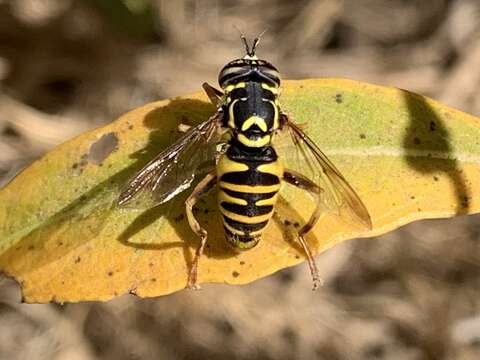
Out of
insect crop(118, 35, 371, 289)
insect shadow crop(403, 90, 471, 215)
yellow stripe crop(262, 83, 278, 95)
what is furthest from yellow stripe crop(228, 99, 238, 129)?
insect shadow crop(403, 90, 471, 215)

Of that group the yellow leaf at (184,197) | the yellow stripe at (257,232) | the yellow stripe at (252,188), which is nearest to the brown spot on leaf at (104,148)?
the yellow leaf at (184,197)

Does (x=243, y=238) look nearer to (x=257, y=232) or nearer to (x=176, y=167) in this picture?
(x=257, y=232)

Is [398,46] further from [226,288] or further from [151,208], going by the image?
[151,208]

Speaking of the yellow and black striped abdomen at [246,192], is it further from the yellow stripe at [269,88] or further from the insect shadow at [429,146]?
the insect shadow at [429,146]

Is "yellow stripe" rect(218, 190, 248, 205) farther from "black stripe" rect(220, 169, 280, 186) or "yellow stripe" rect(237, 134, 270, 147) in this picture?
"yellow stripe" rect(237, 134, 270, 147)

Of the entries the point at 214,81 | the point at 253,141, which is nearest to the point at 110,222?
the point at 253,141

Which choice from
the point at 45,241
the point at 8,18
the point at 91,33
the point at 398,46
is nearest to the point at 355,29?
the point at 398,46

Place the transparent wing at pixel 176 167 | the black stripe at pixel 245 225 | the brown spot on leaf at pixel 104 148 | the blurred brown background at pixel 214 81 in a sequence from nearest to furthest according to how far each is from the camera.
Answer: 1. the black stripe at pixel 245 225
2. the transparent wing at pixel 176 167
3. the brown spot on leaf at pixel 104 148
4. the blurred brown background at pixel 214 81
